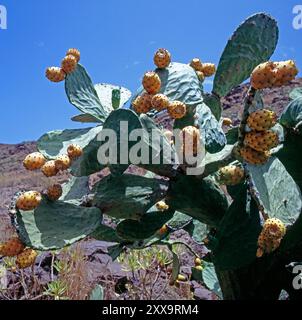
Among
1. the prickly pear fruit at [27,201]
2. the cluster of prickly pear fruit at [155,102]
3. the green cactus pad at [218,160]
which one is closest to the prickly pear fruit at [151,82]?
the cluster of prickly pear fruit at [155,102]

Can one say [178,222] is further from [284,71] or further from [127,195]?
[284,71]

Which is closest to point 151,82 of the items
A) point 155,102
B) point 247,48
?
point 155,102

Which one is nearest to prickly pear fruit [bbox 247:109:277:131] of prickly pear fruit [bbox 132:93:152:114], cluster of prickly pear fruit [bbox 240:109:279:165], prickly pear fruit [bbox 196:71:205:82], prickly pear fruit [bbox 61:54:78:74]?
cluster of prickly pear fruit [bbox 240:109:279:165]

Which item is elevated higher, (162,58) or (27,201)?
(162,58)

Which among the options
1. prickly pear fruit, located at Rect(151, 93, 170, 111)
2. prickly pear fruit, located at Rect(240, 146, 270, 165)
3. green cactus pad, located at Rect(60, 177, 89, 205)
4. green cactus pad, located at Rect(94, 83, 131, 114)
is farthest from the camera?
green cactus pad, located at Rect(94, 83, 131, 114)

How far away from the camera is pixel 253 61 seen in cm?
164

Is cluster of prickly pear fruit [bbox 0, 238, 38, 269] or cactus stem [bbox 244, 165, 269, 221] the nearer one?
cactus stem [bbox 244, 165, 269, 221]

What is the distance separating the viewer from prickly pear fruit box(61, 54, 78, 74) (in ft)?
5.71

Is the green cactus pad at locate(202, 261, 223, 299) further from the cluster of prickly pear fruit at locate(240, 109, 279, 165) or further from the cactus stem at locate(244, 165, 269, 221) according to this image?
the cluster of prickly pear fruit at locate(240, 109, 279, 165)

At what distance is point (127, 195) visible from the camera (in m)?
1.43

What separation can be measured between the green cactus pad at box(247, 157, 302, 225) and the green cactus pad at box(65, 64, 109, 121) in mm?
735

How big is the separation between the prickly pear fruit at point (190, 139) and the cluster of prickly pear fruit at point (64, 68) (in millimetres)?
606

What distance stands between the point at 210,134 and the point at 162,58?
0.39 metres
